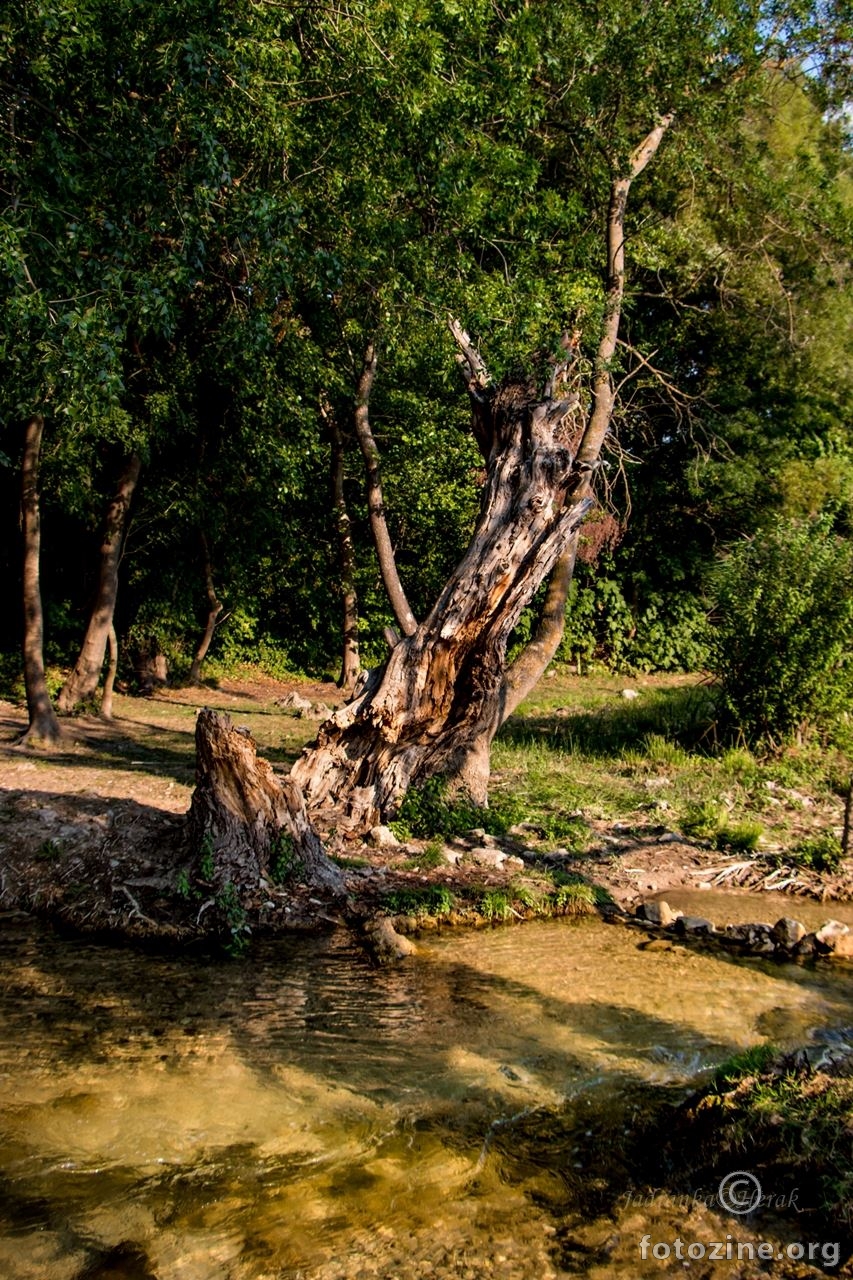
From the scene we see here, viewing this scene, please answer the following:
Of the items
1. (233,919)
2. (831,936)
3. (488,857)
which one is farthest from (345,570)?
(831,936)

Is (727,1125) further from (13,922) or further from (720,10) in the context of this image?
(720,10)

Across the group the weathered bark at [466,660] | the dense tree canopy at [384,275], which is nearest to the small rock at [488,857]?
the weathered bark at [466,660]

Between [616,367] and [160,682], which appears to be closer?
[616,367]

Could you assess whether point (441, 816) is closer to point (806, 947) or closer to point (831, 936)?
point (806, 947)

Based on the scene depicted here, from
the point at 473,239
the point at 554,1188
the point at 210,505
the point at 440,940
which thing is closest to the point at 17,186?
the point at 440,940

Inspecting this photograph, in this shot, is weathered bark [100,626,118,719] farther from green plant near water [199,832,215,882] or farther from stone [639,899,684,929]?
stone [639,899,684,929]

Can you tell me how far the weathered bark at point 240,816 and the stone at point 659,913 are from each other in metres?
2.19

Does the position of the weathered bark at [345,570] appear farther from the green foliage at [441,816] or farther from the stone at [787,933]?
the stone at [787,933]

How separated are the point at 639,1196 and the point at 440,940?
10.4 feet

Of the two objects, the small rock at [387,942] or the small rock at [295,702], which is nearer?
the small rock at [387,942]

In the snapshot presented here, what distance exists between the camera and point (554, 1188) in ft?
12.0

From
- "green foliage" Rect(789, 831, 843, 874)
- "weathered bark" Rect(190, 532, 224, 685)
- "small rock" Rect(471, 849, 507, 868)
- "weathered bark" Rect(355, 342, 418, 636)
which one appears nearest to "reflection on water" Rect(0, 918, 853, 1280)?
"small rock" Rect(471, 849, 507, 868)

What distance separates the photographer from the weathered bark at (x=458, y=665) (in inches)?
337

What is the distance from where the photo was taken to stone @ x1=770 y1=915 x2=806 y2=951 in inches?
257
